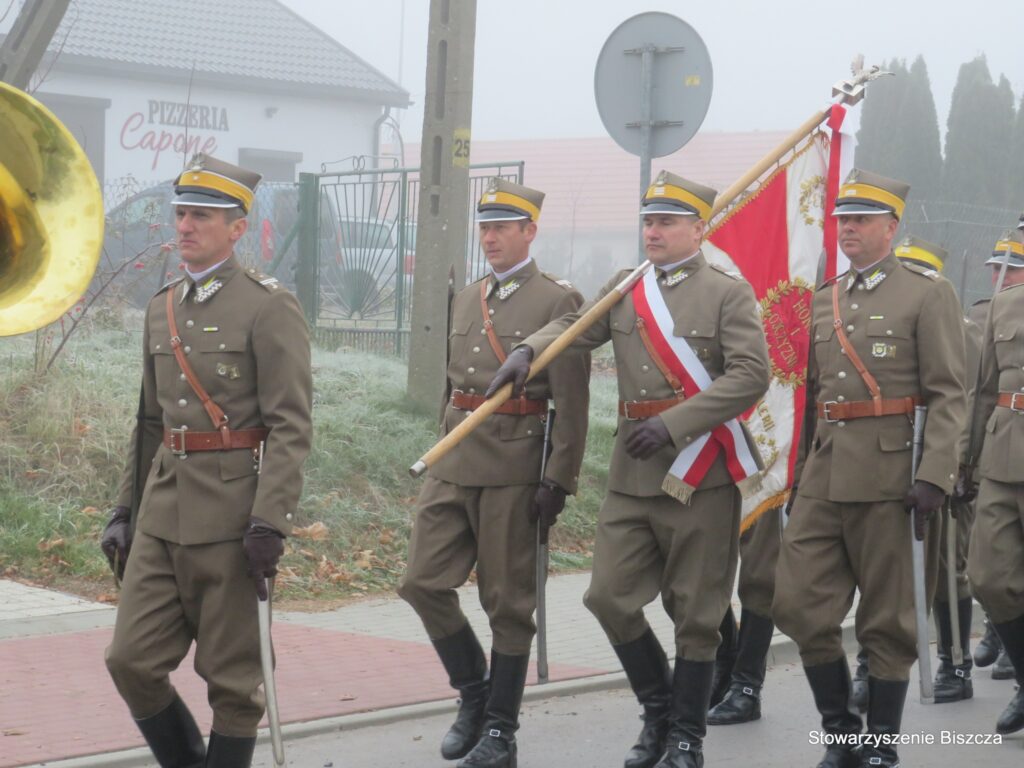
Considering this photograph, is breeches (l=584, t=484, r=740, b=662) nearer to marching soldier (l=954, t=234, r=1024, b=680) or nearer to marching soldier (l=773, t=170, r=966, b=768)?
marching soldier (l=773, t=170, r=966, b=768)

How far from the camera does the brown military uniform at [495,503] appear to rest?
6418 millimetres

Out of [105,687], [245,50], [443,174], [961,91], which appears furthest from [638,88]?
[245,50]

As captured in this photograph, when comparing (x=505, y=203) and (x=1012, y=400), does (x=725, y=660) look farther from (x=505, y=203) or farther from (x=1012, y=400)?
(x=505, y=203)

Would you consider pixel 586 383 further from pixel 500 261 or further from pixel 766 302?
pixel 766 302

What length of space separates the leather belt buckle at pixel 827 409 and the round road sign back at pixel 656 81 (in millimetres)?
3059

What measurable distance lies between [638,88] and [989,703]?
381 centimetres

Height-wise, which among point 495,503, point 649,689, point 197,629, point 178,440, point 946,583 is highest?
point 178,440

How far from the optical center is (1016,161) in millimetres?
31859

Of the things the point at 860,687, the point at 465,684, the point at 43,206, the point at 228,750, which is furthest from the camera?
the point at 860,687

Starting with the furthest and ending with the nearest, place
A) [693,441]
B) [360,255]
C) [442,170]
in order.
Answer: [360,255] < [442,170] < [693,441]

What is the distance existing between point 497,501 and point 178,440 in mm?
1489

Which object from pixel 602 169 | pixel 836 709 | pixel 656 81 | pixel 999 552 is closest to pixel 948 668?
pixel 999 552

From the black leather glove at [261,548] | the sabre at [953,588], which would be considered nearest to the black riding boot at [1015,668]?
the sabre at [953,588]

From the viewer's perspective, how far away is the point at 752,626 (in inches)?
288
